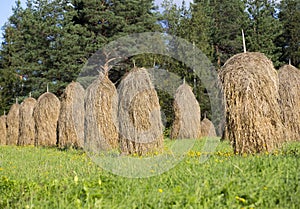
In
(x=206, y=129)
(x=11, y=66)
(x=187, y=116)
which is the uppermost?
(x=11, y=66)

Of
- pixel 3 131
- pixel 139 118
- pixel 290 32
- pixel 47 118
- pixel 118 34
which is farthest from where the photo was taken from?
pixel 290 32

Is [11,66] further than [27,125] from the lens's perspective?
Yes

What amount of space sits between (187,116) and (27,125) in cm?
882

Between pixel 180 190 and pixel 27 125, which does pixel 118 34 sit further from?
pixel 180 190

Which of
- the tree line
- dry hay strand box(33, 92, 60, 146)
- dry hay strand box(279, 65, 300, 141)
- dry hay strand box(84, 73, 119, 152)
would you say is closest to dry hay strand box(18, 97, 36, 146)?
dry hay strand box(33, 92, 60, 146)

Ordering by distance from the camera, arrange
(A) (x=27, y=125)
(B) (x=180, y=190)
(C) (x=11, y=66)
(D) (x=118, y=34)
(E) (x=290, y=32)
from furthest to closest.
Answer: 1. (C) (x=11, y=66)
2. (E) (x=290, y=32)
3. (D) (x=118, y=34)
4. (A) (x=27, y=125)
5. (B) (x=180, y=190)

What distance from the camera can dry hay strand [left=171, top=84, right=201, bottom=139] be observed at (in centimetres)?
1909

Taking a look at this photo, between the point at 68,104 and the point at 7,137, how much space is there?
10544mm

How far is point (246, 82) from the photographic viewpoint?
7.97 meters

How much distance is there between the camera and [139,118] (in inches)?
385

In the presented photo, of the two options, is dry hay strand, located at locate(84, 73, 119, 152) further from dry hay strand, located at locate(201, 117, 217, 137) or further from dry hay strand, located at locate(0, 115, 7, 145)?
dry hay strand, located at locate(0, 115, 7, 145)

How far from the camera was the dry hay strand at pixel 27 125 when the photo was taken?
66.6ft

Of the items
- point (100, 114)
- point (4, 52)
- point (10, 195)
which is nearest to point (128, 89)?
point (100, 114)

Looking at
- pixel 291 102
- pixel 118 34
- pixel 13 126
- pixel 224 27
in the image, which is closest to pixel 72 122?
pixel 291 102
